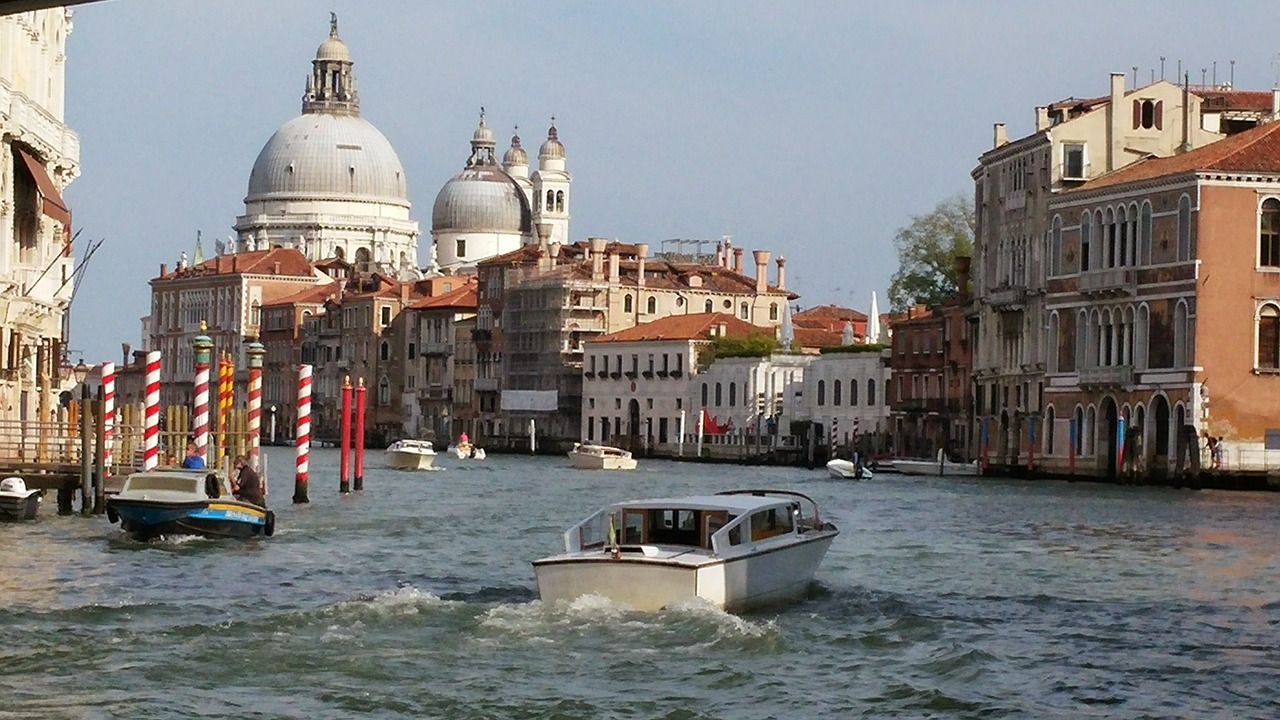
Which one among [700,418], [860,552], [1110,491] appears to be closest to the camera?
[860,552]

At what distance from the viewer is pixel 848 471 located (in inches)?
2311

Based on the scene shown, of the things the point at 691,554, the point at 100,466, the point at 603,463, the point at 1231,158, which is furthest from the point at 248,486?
the point at 603,463

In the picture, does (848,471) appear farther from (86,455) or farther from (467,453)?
(86,455)

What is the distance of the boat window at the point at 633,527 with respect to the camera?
784 inches

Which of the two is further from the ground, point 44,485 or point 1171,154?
point 1171,154

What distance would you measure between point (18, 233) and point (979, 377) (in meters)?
33.3

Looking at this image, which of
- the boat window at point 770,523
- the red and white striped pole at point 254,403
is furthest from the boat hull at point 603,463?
the boat window at point 770,523

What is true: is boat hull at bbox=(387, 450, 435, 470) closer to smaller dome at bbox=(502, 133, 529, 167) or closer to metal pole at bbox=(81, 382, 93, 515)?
metal pole at bbox=(81, 382, 93, 515)

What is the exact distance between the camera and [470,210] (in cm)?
13600

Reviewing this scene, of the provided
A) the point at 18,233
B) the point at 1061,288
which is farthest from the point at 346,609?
the point at 1061,288

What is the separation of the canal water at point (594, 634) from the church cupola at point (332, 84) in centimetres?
11135

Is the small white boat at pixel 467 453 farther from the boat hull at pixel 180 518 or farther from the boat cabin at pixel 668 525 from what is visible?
the boat cabin at pixel 668 525

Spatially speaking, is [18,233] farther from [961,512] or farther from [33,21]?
[961,512]

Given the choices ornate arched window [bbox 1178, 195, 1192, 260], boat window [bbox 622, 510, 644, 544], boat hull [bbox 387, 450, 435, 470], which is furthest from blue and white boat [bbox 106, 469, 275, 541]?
boat hull [bbox 387, 450, 435, 470]
